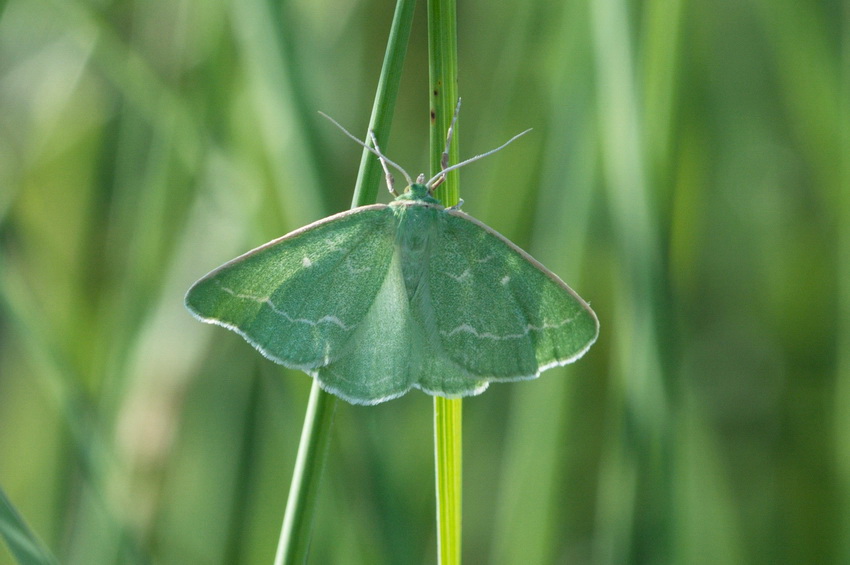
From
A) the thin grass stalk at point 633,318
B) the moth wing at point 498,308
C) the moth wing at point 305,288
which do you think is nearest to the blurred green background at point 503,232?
the thin grass stalk at point 633,318

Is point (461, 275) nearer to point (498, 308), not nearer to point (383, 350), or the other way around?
point (498, 308)

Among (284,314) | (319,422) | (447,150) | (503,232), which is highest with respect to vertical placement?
(447,150)

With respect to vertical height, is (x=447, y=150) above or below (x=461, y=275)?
above

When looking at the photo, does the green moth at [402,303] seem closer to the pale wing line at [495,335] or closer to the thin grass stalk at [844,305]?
the pale wing line at [495,335]

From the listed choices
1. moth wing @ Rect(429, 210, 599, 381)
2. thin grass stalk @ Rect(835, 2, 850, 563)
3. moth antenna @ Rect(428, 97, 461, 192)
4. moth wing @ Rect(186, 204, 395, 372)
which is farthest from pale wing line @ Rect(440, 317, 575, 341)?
thin grass stalk @ Rect(835, 2, 850, 563)

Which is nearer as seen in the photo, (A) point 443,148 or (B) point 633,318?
(A) point 443,148

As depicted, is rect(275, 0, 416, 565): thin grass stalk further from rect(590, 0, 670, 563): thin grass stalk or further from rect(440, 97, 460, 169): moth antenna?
rect(590, 0, 670, 563): thin grass stalk

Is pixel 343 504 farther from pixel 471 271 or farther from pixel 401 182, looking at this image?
pixel 401 182

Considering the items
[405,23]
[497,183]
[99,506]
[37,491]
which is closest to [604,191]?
[497,183]

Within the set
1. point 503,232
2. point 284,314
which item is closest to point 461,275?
point 284,314
